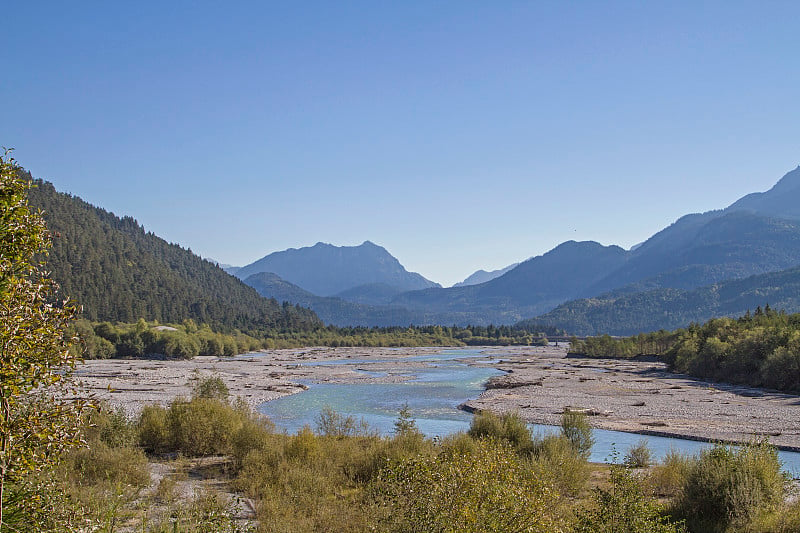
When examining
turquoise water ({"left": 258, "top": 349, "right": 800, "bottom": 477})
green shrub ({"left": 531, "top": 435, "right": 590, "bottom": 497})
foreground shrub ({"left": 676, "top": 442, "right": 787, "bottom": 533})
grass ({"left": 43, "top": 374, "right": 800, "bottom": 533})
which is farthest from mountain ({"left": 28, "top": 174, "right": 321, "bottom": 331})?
foreground shrub ({"left": 676, "top": 442, "right": 787, "bottom": 533})

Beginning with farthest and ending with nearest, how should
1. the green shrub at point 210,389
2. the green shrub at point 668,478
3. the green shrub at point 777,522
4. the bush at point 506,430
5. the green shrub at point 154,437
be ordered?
the green shrub at point 210,389, the green shrub at point 154,437, the bush at point 506,430, the green shrub at point 668,478, the green shrub at point 777,522

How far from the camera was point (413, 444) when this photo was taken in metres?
17.5

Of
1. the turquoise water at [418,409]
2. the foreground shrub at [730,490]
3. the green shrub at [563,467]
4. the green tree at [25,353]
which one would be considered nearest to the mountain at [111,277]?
the turquoise water at [418,409]

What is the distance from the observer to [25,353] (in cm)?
554

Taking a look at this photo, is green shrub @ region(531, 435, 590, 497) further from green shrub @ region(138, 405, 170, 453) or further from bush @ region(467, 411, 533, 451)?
green shrub @ region(138, 405, 170, 453)

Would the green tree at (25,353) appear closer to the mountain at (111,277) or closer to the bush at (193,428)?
the bush at (193,428)

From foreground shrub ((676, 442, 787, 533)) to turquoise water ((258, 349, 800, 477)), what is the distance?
450cm

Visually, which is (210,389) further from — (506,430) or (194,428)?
(506,430)

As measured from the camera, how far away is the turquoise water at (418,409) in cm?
2772

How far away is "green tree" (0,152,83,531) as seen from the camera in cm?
536

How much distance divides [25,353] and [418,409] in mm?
37943

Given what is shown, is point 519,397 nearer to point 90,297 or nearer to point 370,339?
point 90,297

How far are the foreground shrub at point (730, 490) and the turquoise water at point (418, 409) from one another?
450 centimetres

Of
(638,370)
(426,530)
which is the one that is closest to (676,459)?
(426,530)
